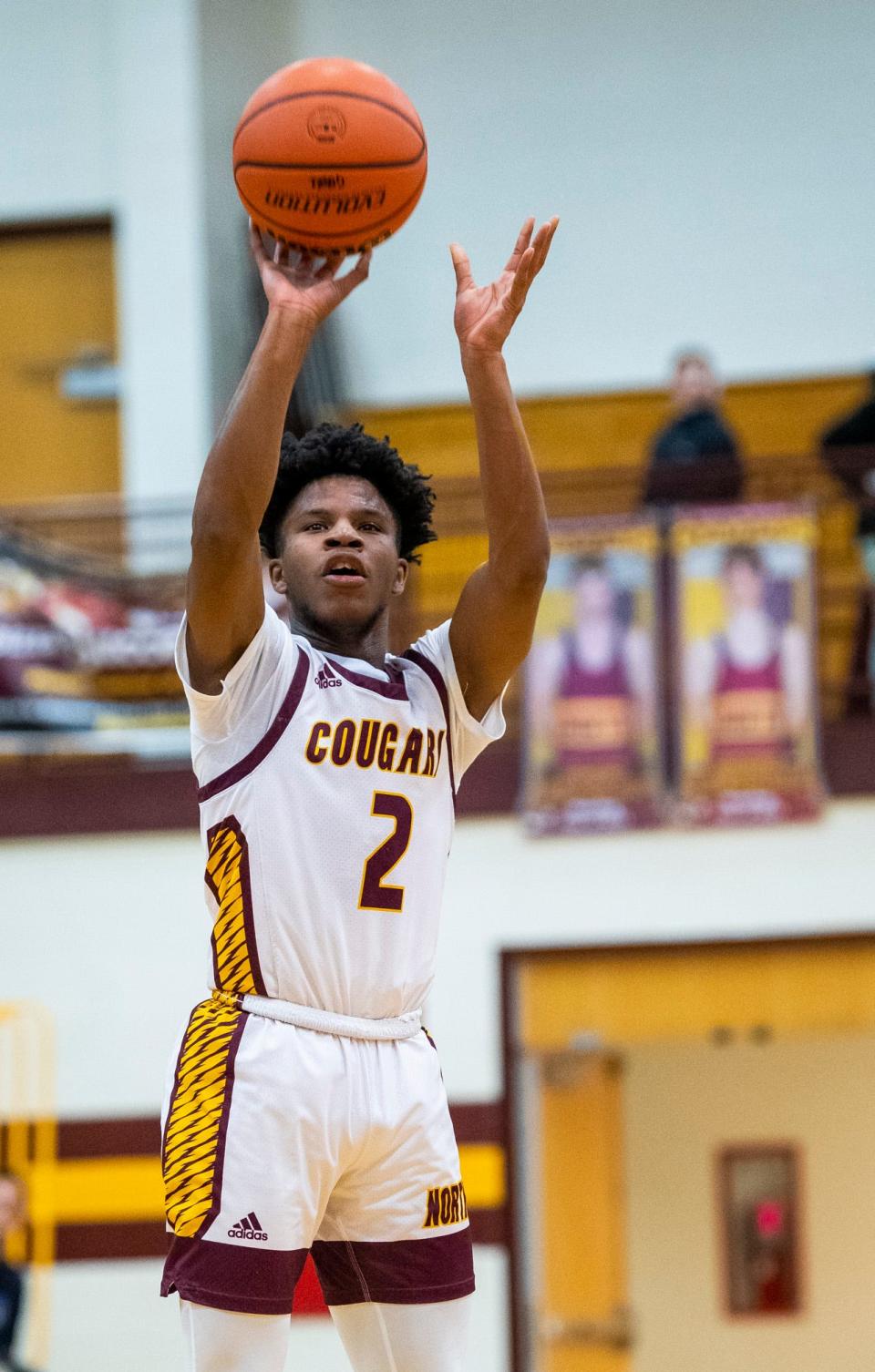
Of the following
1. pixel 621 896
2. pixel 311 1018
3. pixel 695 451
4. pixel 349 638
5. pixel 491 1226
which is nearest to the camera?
pixel 311 1018

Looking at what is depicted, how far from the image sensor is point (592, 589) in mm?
8117

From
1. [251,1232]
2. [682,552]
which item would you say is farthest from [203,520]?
[682,552]

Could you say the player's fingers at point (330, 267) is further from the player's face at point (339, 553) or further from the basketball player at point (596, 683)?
the basketball player at point (596, 683)

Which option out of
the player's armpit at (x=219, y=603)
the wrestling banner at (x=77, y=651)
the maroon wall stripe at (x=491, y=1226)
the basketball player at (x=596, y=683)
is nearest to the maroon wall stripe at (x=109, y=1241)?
the maroon wall stripe at (x=491, y=1226)

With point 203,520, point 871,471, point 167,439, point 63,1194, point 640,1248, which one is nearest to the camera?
point 203,520

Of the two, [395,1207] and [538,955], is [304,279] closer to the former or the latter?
[395,1207]

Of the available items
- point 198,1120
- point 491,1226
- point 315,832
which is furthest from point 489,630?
point 491,1226

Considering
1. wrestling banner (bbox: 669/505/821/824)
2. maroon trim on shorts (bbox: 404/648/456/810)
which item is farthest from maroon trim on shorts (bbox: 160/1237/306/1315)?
wrestling banner (bbox: 669/505/821/824)

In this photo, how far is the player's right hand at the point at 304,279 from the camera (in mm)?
2990

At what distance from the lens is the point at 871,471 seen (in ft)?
28.1

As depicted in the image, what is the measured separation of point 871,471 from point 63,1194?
16.2ft

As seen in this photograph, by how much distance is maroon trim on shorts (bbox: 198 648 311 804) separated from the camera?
3127 mm

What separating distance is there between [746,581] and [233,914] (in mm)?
5297

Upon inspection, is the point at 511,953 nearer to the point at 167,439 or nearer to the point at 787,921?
the point at 787,921
